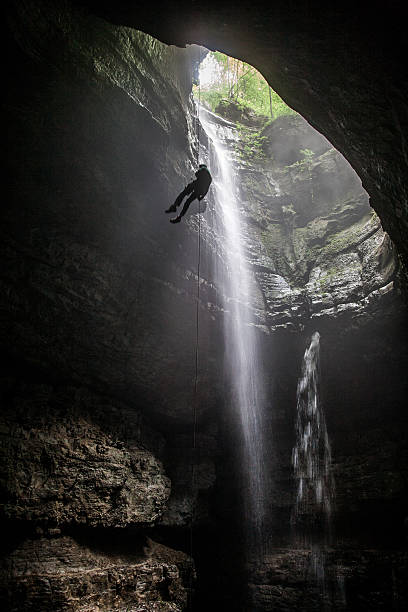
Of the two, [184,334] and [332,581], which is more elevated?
[184,334]

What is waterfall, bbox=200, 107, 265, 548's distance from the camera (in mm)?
9477

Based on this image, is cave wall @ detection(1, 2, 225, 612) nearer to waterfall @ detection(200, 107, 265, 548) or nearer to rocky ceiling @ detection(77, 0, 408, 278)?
waterfall @ detection(200, 107, 265, 548)

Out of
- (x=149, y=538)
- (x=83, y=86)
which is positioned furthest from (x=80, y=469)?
(x=83, y=86)

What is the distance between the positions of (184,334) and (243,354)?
199cm

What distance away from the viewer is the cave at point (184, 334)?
5.08m

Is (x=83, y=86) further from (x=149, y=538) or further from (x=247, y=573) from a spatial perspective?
(x=247, y=573)

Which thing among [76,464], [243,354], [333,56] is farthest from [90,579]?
[333,56]

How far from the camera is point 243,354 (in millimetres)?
10227

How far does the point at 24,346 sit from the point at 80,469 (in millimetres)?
2833

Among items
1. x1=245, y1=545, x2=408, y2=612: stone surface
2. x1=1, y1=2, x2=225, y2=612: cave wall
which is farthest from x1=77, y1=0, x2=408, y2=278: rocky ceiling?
x1=245, y1=545, x2=408, y2=612: stone surface

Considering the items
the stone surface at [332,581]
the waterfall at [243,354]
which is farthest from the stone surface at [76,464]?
the stone surface at [332,581]

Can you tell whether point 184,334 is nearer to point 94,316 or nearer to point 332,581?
point 94,316

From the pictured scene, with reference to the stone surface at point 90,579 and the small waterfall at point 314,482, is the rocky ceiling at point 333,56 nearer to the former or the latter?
the small waterfall at point 314,482

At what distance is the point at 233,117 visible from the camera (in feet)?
47.4
